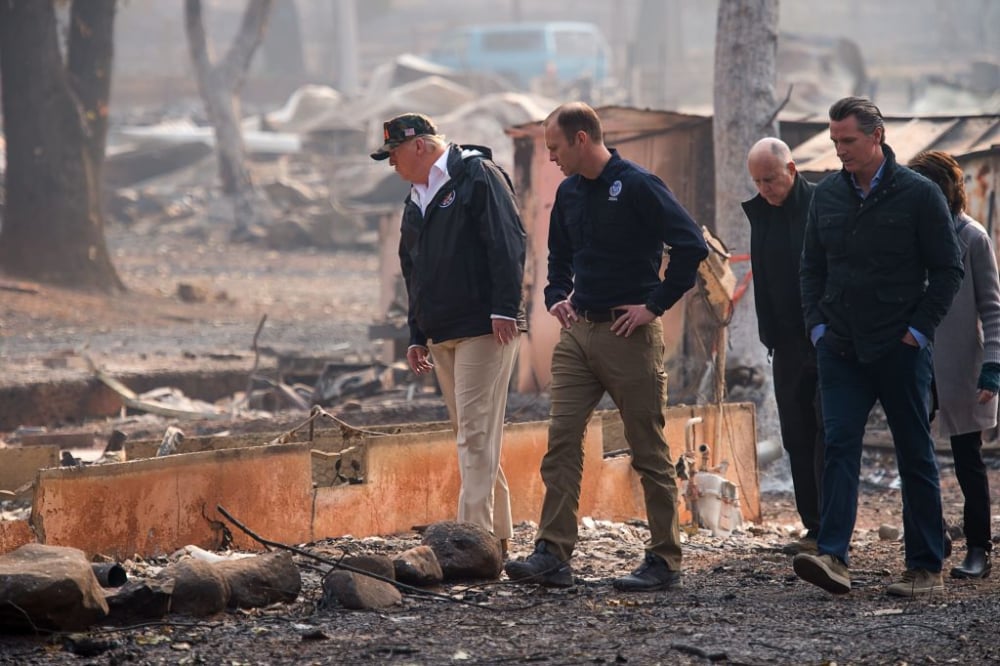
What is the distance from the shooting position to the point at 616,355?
5.77 meters

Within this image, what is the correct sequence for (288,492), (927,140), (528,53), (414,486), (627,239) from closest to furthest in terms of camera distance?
(627,239)
(288,492)
(414,486)
(927,140)
(528,53)

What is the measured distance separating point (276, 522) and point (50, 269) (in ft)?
44.7

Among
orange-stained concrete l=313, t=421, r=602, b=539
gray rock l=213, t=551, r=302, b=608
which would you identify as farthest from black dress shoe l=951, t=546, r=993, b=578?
gray rock l=213, t=551, r=302, b=608

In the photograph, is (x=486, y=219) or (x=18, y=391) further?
(x=18, y=391)

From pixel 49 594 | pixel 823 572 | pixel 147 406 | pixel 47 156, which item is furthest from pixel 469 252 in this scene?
pixel 47 156

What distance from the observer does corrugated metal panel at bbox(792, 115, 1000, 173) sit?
35.2ft

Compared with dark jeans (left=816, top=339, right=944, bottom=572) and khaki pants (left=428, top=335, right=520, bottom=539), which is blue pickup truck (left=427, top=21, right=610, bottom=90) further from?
dark jeans (left=816, top=339, right=944, bottom=572)

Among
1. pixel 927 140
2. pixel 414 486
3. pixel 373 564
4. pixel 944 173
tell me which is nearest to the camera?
pixel 373 564

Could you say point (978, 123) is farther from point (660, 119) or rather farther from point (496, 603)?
point (496, 603)

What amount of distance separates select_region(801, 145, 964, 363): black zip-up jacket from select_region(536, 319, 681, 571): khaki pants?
76 cm

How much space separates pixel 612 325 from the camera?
576cm

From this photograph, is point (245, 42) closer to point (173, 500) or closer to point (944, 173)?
point (173, 500)

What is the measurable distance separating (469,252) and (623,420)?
0.95 metres

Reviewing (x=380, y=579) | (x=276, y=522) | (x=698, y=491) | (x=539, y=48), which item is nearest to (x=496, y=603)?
(x=380, y=579)
